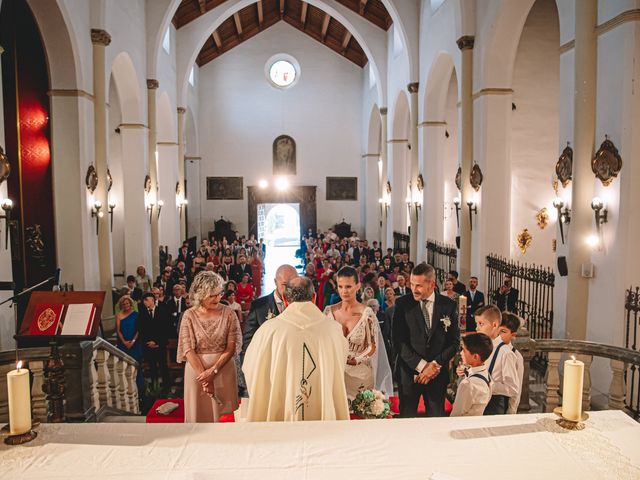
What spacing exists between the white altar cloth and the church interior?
0.02 m

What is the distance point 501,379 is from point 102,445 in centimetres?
271

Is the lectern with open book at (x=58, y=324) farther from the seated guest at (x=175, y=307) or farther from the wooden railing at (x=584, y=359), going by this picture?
the wooden railing at (x=584, y=359)

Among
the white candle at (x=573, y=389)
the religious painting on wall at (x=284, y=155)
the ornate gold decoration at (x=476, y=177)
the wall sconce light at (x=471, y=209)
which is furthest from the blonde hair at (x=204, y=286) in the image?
the religious painting on wall at (x=284, y=155)

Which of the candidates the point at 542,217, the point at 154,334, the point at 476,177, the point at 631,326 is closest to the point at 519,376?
the point at 631,326

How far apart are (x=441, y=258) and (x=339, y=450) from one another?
1174 centimetres

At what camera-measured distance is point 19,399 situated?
8.74ft

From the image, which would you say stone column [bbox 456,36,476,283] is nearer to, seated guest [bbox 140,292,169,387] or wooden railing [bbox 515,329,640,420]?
seated guest [bbox 140,292,169,387]

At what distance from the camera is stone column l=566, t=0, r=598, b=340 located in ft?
21.9

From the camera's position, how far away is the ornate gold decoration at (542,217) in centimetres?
1279

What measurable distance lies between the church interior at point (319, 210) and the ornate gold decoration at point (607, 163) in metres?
0.02

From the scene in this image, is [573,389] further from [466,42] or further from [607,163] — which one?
[466,42]

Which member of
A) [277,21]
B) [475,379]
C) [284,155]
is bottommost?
[475,379]

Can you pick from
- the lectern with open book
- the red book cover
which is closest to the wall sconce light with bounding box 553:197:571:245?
the lectern with open book

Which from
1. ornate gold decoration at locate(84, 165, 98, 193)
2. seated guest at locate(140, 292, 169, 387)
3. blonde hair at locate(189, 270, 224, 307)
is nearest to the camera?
blonde hair at locate(189, 270, 224, 307)
